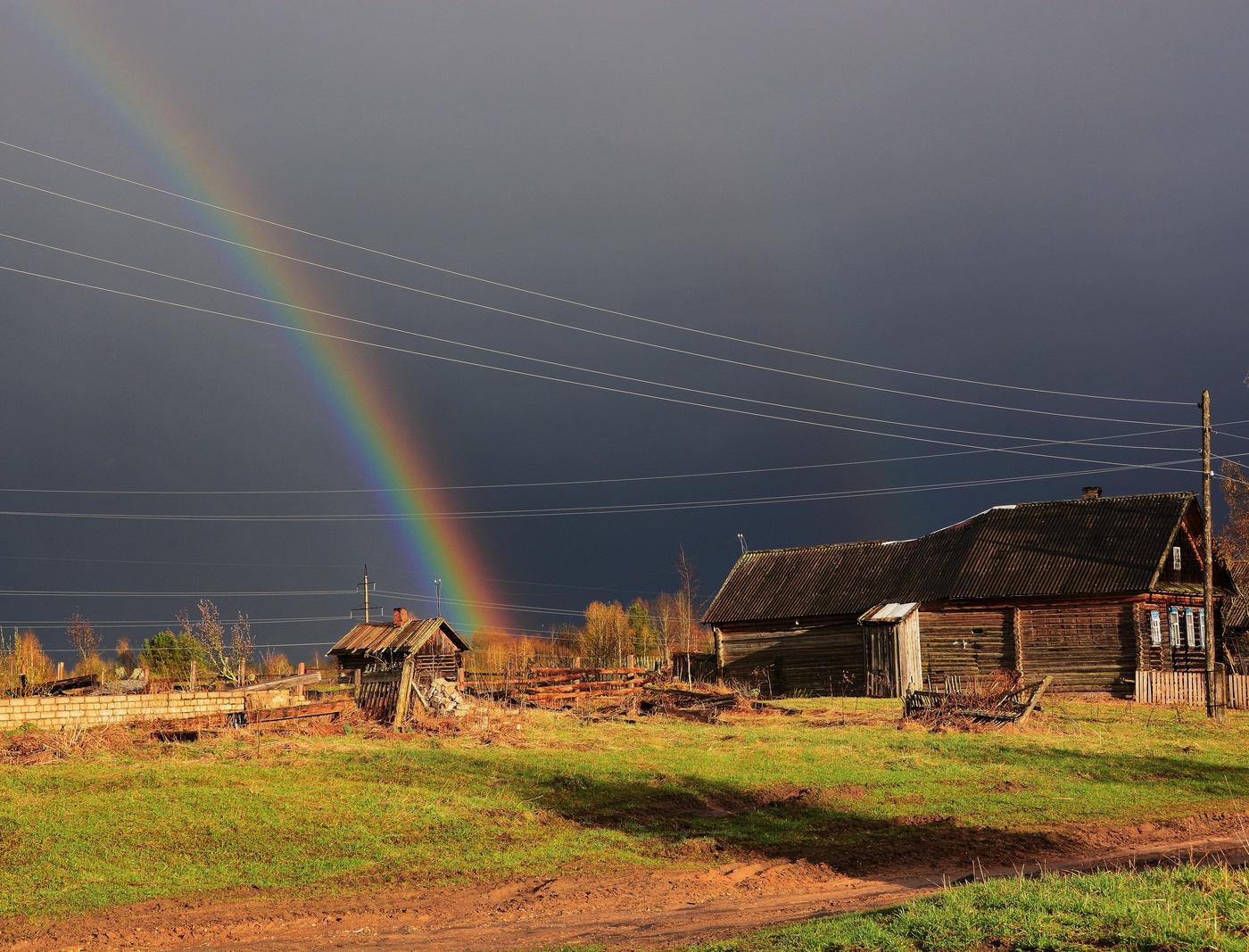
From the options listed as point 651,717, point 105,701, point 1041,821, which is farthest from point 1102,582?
point 105,701

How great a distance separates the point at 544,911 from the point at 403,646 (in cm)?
4355

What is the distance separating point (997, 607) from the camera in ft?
143

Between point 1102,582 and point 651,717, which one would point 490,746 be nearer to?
point 651,717

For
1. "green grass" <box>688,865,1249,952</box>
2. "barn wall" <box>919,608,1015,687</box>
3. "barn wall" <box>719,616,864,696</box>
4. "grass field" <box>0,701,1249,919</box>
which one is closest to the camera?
"green grass" <box>688,865,1249,952</box>

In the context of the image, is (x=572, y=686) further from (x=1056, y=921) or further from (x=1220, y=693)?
(x=1056, y=921)

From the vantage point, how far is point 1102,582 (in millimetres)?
41250

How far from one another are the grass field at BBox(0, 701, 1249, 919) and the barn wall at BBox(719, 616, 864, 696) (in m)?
19.9

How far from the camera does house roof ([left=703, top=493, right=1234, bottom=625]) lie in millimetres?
42375

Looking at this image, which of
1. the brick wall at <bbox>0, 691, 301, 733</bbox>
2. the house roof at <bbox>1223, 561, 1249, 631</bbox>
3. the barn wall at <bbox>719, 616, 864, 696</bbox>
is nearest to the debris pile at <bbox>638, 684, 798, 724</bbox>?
the barn wall at <bbox>719, 616, 864, 696</bbox>

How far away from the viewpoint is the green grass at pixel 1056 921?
7.88 metres

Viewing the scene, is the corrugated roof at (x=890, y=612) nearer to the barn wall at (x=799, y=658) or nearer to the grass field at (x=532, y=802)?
the barn wall at (x=799, y=658)

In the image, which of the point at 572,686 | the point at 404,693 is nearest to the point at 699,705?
the point at 572,686

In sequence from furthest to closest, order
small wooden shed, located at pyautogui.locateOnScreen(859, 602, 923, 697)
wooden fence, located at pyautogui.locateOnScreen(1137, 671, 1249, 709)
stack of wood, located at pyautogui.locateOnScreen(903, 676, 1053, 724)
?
1. small wooden shed, located at pyautogui.locateOnScreen(859, 602, 923, 697)
2. wooden fence, located at pyautogui.locateOnScreen(1137, 671, 1249, 709)
3. stack of wood, located at pyautogui.locateOnScreen(903, 676, 1053, 724)

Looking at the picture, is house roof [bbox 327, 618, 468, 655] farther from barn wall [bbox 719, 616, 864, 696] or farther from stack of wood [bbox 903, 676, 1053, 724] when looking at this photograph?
stack of wood [bbox 903, 676, 1053, 724]
